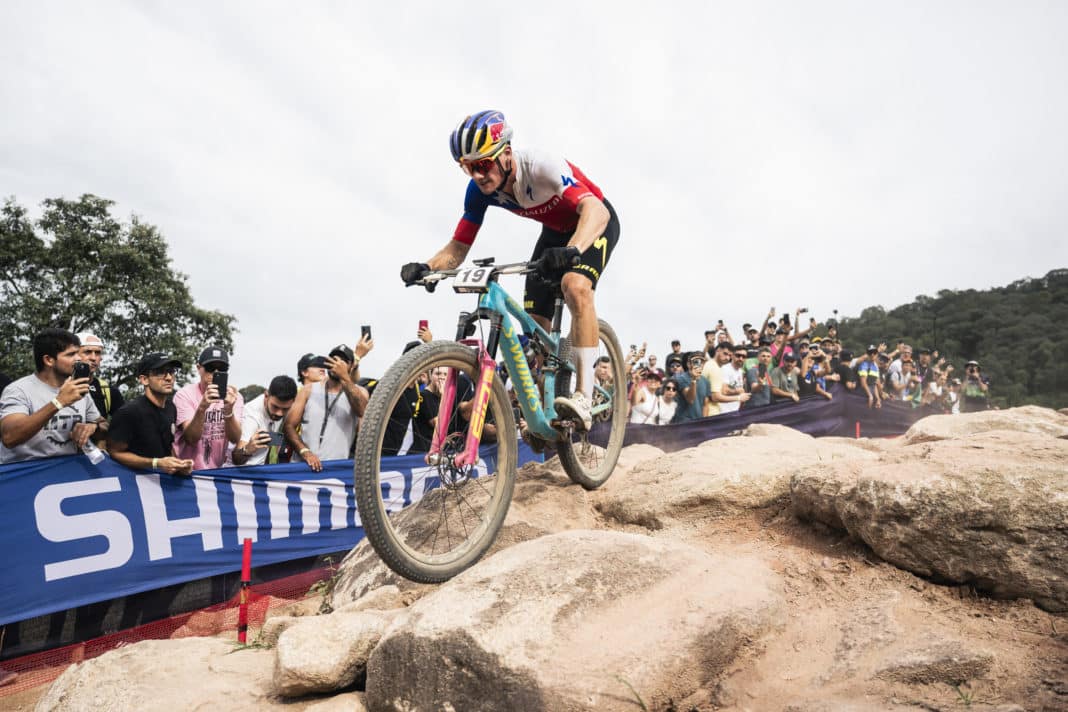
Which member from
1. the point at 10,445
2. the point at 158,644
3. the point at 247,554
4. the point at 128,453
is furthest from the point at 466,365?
the point at 10,445

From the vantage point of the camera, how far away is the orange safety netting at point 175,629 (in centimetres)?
528

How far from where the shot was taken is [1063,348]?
53.2 meters

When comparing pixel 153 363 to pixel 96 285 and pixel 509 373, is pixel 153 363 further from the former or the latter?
pixel 96 285

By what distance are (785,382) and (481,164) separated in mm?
10875

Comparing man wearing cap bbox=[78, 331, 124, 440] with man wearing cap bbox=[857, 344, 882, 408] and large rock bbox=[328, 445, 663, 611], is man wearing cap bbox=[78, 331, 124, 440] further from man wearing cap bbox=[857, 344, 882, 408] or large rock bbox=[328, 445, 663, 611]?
man wearing cap bbox=[857, 344, 882, 408]

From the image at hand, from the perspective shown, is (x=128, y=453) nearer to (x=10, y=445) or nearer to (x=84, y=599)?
(x=10, y=445)

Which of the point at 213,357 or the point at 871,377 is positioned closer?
the point at 213,357

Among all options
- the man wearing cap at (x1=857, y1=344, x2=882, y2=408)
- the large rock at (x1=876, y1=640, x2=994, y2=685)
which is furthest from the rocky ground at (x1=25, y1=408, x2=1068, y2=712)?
the man wearing cap at (x1=857, y1=344, x2=882, y2=408)

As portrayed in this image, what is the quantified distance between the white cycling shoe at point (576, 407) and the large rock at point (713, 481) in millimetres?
799

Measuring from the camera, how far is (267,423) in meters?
8.12

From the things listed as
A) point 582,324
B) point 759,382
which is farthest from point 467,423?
point 759,382

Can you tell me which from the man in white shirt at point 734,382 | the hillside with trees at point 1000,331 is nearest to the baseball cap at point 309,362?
the man in white shirt at point 734,382

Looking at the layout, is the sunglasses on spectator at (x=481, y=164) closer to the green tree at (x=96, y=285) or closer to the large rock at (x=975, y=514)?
the large rock at (x=975, y=514)

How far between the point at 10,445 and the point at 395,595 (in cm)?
410
